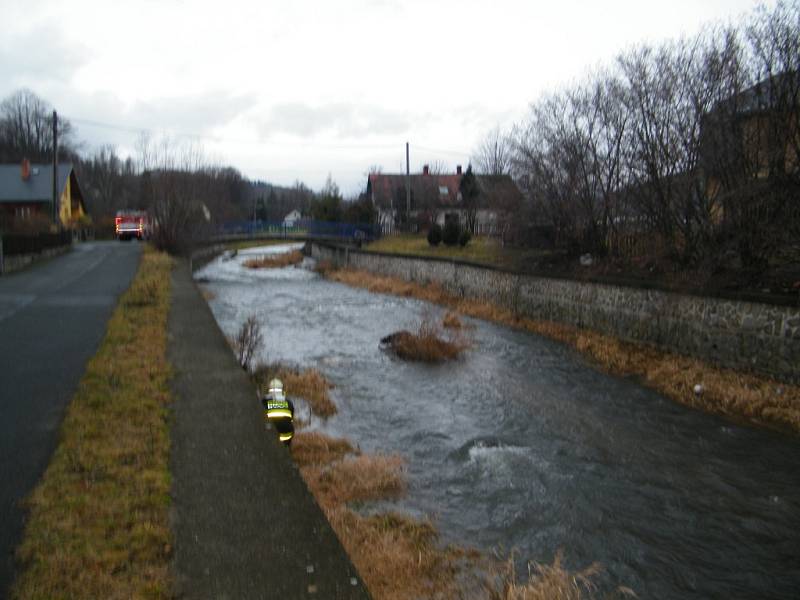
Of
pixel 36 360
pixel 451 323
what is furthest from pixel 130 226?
pixel 36 360

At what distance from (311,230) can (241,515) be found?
49678 millimetres

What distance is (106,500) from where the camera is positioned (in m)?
4.50

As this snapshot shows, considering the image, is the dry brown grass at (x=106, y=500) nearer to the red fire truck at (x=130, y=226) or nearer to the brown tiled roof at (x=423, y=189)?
the brown tiled roof at (x=423, y=189)

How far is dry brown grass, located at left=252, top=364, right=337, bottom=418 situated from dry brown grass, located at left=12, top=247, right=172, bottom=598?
2.69m

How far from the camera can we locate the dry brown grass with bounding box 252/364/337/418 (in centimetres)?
1025

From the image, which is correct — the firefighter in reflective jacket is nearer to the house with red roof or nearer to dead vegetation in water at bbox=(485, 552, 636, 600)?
dead vegetation in water at bbox=(485, 552, 636, 600)

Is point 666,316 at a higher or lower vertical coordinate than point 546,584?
higher

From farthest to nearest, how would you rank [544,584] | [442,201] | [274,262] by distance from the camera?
[442,201]
[274,262]
[544,584]

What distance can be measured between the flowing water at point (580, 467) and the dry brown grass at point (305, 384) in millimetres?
271

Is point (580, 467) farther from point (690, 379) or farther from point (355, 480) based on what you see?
point (690, 379)

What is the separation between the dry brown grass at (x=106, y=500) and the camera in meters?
3.51

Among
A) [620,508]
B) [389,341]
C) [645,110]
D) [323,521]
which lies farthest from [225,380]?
[645,110]

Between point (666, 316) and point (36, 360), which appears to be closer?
point (36, 360)

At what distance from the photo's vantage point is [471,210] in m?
41.8
